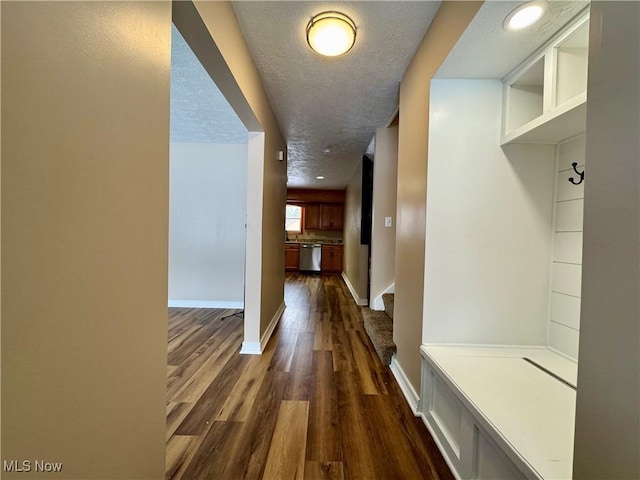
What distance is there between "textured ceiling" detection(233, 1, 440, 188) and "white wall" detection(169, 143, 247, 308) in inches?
42.1

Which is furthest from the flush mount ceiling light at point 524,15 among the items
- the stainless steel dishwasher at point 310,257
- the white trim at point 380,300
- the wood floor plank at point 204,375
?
the stainless steel dishwasher at point 310,257

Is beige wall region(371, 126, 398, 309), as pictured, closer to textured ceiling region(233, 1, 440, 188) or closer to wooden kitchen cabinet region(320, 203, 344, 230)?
textured ceiling region(233, 1, 440, 188)

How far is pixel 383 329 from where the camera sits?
8.17ft

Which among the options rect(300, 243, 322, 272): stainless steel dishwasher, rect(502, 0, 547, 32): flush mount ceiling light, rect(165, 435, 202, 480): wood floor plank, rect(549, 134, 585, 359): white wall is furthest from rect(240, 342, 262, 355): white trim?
rect(300, 243, 322, 272): stainless steel dishwasher

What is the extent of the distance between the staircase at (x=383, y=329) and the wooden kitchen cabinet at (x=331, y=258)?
443cm

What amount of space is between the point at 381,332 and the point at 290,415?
3.78ft

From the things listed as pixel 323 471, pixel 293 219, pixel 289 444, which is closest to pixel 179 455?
pixel 289 444

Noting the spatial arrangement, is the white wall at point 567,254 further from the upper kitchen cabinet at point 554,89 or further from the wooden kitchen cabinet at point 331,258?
the wooden kitchen cabinet at point 331,258

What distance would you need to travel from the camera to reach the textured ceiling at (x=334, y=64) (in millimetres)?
1416

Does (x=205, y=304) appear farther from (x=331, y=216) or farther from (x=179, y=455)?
(x=331, y=216)

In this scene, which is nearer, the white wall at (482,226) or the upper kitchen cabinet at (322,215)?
the white wall at (482,226)

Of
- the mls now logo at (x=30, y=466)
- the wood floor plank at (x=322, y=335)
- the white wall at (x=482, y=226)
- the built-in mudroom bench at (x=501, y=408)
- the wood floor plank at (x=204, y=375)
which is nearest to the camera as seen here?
the mls now logo at (x=30, y=466)

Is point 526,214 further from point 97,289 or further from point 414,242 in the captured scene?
point 97,289

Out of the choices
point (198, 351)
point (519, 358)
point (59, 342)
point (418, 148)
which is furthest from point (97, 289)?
point (198, 351)
